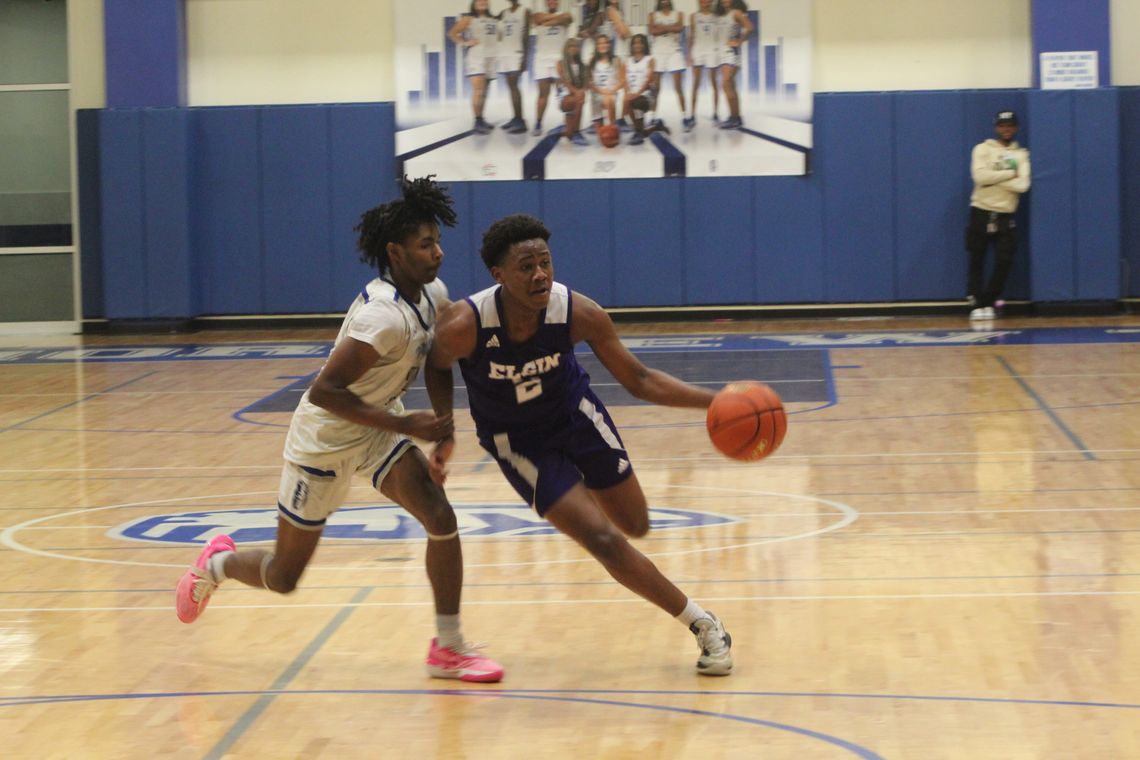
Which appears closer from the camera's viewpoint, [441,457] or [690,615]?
[441,457]

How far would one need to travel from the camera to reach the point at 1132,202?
1591cm

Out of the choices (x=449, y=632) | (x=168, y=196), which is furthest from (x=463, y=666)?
(x=168, y=196)

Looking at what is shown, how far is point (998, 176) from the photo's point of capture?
15.3 m

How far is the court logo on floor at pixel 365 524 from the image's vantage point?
268 inches

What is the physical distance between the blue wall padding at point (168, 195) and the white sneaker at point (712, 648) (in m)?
12.7

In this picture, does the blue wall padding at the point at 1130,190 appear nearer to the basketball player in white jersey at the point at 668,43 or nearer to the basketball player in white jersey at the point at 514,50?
the basketball player in white jersey at the point at 668,43

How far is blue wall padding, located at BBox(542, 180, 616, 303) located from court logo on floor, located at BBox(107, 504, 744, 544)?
30.0 ft

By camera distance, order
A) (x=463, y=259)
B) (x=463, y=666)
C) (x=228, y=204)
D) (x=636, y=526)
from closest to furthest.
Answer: (x=463, y=666)
(x=636, y=526)
(x=463, y=259)
(x=228, y=204)

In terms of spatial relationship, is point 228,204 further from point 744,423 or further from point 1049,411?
point 744,423

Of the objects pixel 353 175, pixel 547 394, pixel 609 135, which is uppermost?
pixel 609 135

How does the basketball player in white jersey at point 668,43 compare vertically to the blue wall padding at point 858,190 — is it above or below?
above

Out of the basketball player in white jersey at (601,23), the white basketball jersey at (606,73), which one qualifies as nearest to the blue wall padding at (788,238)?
the white basketball jersey at (606,73)

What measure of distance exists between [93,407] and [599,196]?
6630mm

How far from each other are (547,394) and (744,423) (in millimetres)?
610
